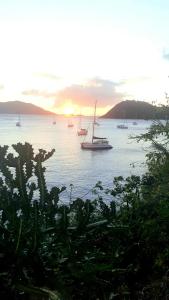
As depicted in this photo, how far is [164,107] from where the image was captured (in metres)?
21.2

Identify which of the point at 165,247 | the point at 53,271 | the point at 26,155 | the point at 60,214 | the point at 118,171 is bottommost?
the point at 118,171

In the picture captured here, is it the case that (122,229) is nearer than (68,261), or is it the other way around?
(68,261)

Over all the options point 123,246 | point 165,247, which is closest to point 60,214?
point 123,246

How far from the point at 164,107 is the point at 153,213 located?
1372 cm

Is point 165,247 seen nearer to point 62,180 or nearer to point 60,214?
point 60,214

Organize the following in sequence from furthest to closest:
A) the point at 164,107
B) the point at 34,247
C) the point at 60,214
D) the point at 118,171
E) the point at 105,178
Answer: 1. the point at 118,171
2. the point at 105,178
3. the point at 164,107
4. the point at 60,214
5. the point at 34,247

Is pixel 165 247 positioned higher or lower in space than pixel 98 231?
lower

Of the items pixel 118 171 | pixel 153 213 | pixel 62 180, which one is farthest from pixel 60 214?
pixel 118 171

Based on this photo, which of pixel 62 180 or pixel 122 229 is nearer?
pixel 122 229

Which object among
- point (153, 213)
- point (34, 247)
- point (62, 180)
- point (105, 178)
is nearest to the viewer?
point (34, 247)

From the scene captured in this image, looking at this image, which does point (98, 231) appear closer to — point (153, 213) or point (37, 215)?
point (37, 215)

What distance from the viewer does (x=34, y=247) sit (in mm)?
3750

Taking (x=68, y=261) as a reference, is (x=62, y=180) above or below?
below

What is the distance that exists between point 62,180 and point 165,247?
51.6 m
